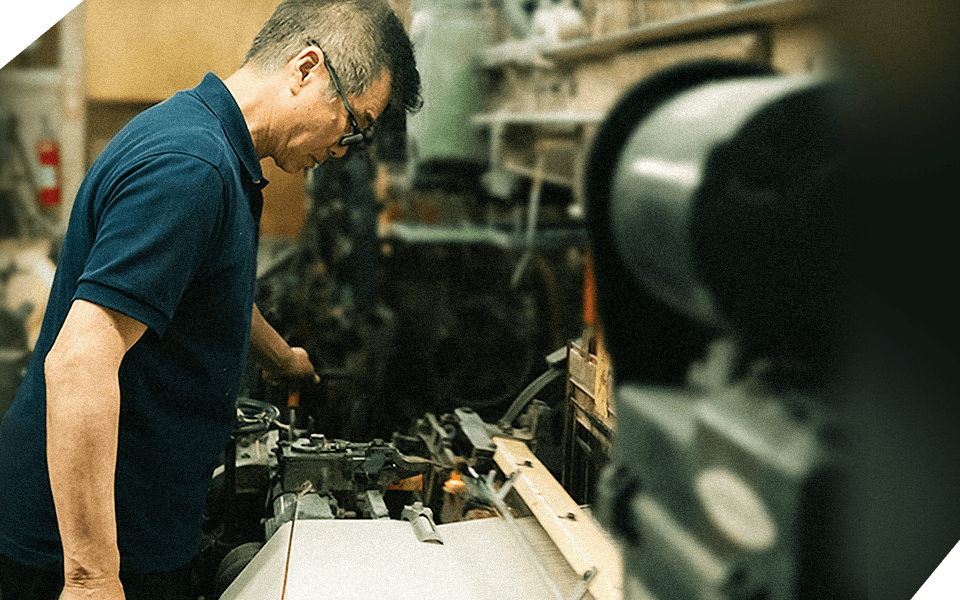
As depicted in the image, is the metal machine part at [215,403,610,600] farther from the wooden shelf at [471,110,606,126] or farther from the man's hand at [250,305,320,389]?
the wooden shelf at [471,110,606,126]

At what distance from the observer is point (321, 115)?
1.11 m

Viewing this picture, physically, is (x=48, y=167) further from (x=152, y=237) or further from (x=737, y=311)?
(x=737, y=311)

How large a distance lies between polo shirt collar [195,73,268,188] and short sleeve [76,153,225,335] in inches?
5.7

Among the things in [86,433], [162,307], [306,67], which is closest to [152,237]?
[162,307]

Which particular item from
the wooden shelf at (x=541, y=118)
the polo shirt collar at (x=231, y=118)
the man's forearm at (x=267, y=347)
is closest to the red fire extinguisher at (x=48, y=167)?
the polo shirt collar at (x=231, y=118)

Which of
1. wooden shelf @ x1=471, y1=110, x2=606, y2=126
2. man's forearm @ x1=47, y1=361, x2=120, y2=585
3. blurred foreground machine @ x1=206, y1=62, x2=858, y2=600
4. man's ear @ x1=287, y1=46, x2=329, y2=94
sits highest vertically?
man's ear @ x1=287, y1=46, x2=329, y2=94

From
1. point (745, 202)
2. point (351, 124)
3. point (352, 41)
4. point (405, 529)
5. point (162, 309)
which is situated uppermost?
point (352, 41)

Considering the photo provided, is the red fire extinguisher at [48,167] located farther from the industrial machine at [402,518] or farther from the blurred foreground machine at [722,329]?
the blurred foreground machine at [722,329]

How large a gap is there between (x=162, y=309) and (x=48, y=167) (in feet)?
1.44

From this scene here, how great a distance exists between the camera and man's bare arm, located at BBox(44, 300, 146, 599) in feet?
2.90

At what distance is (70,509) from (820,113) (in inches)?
36.5

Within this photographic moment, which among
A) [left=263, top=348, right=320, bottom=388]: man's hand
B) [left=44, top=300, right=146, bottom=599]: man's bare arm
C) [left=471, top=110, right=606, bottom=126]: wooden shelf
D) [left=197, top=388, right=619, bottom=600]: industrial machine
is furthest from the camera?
[left=263, top=348, right=320, bottom=388]: man's hand

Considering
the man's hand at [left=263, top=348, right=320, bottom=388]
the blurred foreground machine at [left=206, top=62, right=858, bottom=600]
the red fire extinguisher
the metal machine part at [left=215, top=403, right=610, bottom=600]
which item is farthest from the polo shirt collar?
the blurred foreground machine at [left=206, top=62, right=858, bottom=600]

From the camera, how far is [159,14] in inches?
49.2
